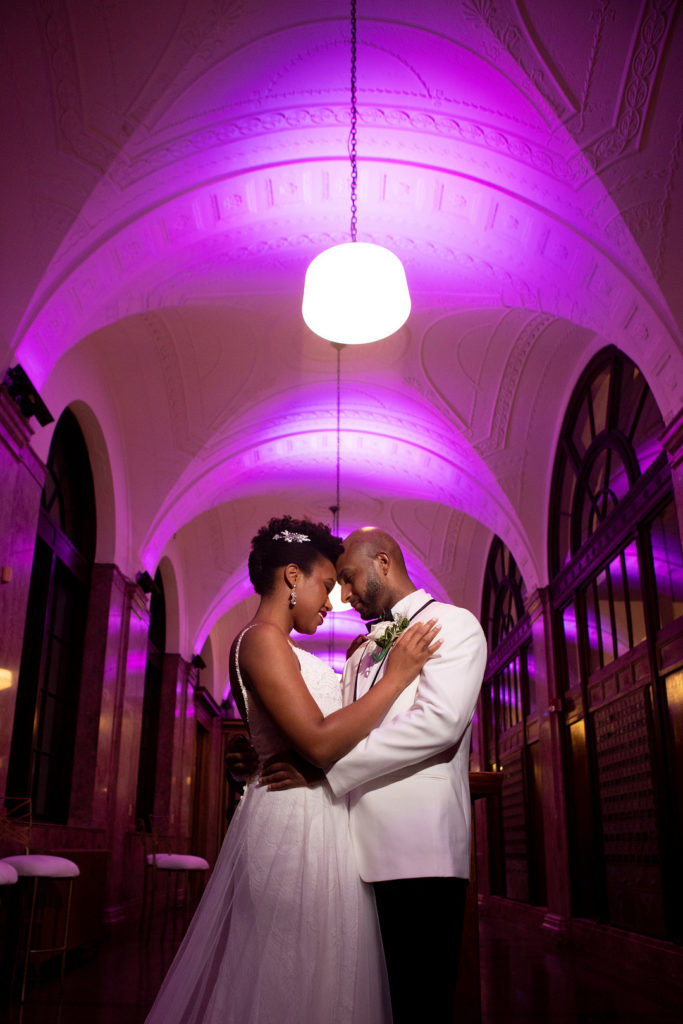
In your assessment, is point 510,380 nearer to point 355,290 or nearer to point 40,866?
point 355,290

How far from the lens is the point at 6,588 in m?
5.70

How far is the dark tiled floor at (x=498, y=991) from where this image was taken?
4.47 m

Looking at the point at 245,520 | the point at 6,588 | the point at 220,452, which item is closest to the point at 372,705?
the point at 6,588

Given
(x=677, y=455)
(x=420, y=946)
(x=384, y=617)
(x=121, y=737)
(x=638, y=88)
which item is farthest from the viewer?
(x=121, y=737)

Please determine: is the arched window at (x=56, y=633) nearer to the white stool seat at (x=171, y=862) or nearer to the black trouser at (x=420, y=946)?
the white stool seat at (x=171, y=862)

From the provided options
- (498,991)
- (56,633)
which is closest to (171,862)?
(56,633)

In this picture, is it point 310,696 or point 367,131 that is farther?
point 367,131

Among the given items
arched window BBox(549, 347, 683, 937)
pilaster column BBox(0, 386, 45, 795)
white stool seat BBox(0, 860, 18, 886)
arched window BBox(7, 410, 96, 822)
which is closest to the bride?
white stool seat BBox(0, 860, 18, 886)

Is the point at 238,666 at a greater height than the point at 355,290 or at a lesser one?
lesser

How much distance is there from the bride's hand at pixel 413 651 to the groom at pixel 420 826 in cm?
2

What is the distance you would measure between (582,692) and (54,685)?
16.9ft

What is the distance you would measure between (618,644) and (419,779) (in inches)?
236

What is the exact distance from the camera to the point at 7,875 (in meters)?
4.25

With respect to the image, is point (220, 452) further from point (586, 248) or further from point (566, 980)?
point (566, 980)
